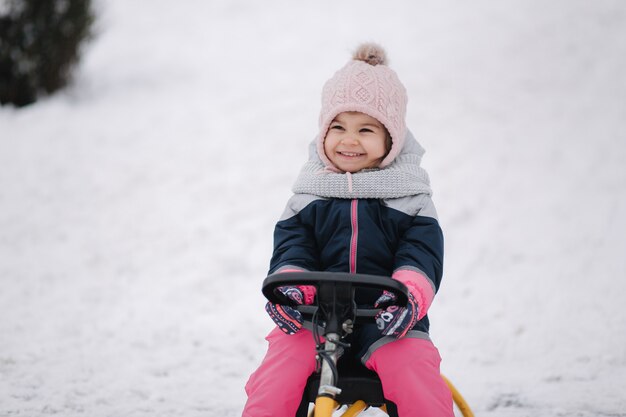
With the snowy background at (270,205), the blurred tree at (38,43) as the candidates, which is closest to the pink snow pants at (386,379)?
the snowy background at (270,205)

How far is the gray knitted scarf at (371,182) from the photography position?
233cm

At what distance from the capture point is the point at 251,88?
8.26 metres

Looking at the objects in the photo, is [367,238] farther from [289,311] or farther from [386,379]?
[386,379]

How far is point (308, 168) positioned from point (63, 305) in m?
2.62

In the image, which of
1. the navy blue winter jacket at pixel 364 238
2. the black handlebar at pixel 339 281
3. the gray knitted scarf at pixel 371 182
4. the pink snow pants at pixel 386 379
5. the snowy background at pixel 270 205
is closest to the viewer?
the black handlebar at pixel 339 281

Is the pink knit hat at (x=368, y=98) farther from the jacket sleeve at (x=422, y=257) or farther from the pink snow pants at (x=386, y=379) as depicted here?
the pink snow pants at (x=386, y=379)

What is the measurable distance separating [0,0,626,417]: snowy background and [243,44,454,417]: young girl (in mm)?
486

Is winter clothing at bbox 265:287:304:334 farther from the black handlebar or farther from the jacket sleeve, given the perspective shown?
the jacket sleeve

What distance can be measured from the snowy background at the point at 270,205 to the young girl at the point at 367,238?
486 mm

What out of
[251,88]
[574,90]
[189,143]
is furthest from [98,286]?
[574,90]

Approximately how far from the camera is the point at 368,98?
243 centimetres

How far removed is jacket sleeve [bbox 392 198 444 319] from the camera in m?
2.08

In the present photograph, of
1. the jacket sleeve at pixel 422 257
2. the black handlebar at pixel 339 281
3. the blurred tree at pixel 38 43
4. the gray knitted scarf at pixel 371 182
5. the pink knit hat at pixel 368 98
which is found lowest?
the black handlebar at pixel 339 281

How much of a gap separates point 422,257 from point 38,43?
8.11 m
